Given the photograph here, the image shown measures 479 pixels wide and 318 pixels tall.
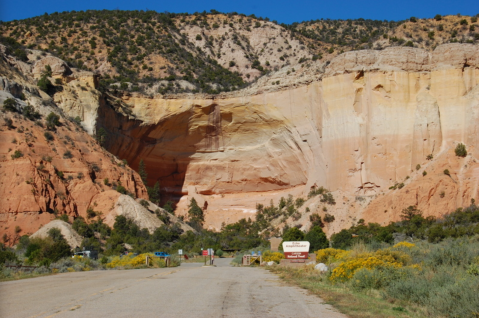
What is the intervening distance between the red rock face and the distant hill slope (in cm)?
1307

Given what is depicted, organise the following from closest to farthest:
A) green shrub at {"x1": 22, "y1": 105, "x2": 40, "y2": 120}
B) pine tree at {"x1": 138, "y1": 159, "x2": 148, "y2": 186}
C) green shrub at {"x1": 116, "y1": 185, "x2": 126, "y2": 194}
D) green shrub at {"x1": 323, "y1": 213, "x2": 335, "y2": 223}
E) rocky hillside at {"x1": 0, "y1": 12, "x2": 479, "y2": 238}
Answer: green shrub at {"x1": 22, "y1": 105, "x2": 40, "y2": 120} → rocky hillside at {"x1": 0, "y1": 12, "x2": 479, "y2": 238} → green shrub at {"x1": 116, "y1": 185, "x2": 126, "y2": 194} → green shrub at {"x1": 323, "y1": 213, "x2": 335, "y2": 223} → pine tree at {"x1": 138, "y1": 159, "x2": 148, "y2": 186}

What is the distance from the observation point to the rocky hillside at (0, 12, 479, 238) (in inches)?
1827

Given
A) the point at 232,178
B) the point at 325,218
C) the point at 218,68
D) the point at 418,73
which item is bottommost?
the point at 325,218

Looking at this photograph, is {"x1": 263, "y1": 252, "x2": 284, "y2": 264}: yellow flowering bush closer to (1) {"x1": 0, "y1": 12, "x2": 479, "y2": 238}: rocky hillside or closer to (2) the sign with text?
(2) the sign with text

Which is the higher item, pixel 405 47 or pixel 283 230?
pixel 405 47

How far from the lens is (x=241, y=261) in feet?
114

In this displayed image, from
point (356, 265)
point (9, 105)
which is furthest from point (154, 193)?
point (356, 265)

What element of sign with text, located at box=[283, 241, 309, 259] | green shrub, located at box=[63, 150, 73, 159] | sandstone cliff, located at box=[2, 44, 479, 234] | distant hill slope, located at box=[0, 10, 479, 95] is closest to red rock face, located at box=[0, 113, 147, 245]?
green shrub, located at box=[63, 150, 73, 159]

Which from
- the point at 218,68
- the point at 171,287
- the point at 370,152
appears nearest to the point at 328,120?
the point at 370,152

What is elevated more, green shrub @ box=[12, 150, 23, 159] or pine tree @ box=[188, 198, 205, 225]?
green shrub @ box=[12, 150, 23, 159]

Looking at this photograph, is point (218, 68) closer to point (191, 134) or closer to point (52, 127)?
point (191, 134)

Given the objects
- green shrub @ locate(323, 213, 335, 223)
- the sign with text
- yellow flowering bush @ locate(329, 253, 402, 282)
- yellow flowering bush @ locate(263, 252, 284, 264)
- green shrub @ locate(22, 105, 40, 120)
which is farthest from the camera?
green shrub @ locate(323, 213, 335, 223)

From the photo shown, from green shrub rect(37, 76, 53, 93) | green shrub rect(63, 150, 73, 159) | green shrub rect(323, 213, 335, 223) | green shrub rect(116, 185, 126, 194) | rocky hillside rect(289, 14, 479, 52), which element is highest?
rocky hillside rect(289, 14, 479, 52)

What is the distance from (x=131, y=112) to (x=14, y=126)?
600 inches
